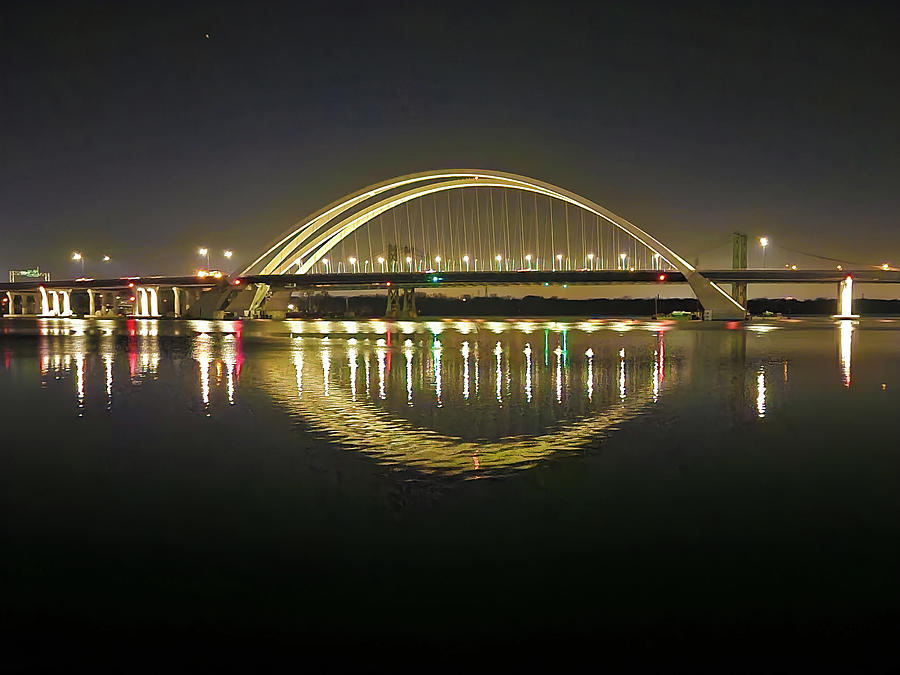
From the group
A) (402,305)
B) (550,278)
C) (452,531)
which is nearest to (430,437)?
(452,531)

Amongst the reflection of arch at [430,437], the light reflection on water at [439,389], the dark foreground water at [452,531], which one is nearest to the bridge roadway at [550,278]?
the light reflection on water at [439,389]

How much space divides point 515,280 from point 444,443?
83816 millimetres

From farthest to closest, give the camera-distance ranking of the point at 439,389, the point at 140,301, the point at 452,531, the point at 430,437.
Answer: the point at 140,301 → the point at 439,389 → the point at 430,437 → the point at 452,531

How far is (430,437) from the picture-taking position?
32.8ft

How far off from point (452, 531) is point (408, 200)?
98249 millimetres

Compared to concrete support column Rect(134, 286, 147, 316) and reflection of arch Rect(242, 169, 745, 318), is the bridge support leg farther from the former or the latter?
concrete support column Rect(134, 286, 147, 316)

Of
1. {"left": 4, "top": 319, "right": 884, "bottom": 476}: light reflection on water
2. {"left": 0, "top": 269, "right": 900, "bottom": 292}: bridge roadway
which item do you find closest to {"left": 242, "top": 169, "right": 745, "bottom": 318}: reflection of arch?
{"left": 0, "top": 269, "right": 900, "bottom": 292}: bridge roadway

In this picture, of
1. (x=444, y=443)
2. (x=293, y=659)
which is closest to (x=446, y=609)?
(x=293, y=659)

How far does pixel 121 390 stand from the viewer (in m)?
16.2

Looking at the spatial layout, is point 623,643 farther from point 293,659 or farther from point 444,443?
point 444,443

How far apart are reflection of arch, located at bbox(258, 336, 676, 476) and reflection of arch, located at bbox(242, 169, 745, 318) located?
7617 cm

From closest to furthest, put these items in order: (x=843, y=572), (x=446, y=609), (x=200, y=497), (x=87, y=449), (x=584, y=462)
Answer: (x=446, y=609) → (x=843, y=572) → (x=200, y=497) → (x=584, y=462) → (x=87, y=449)

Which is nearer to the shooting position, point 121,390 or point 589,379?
point 121,390

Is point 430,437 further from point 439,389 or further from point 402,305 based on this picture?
point 402,305
